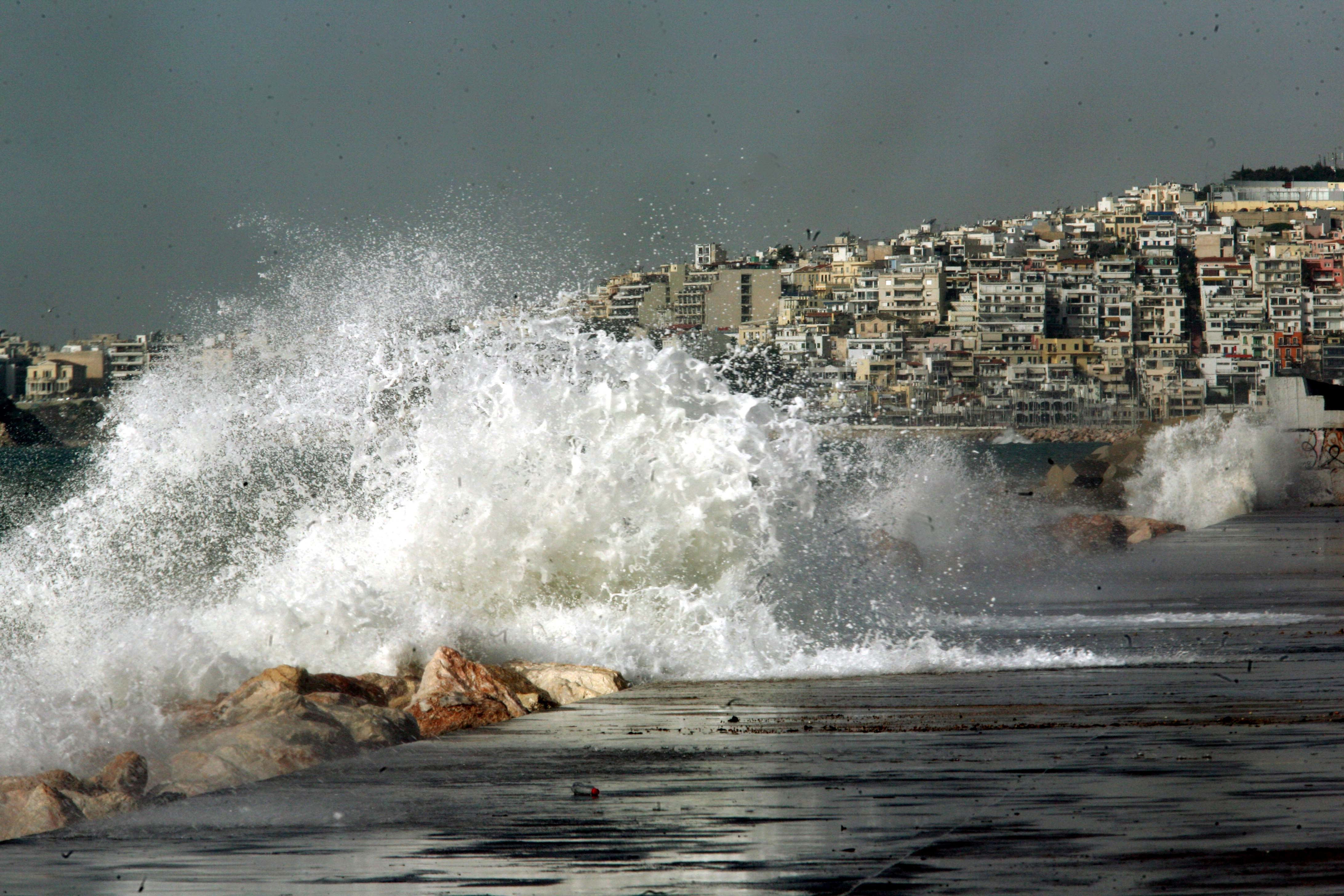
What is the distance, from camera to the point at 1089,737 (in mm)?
6969

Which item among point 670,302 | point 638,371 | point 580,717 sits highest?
point 670,302

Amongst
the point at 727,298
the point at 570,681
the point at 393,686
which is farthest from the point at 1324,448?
the point at 727,298

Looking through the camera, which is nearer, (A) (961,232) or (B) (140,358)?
(B) (140,358)

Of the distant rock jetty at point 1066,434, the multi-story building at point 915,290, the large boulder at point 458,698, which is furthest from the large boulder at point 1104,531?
the multi-story building at point 915,290

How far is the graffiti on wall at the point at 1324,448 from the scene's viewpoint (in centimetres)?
3847

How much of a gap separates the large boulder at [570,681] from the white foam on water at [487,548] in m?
0.99

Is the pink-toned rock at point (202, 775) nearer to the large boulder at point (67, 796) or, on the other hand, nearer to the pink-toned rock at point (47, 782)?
the large boulder at point (67, 796)

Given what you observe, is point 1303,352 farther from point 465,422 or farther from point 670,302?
point 465,422

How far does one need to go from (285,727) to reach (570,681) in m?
2.83

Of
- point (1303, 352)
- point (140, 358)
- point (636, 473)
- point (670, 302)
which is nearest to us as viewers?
point (636, 473)

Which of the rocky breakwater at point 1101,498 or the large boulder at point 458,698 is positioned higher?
the large boulder at point 458,698

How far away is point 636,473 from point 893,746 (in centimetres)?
→ 734

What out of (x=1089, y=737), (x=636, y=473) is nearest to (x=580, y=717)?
(x=1089, y=737)

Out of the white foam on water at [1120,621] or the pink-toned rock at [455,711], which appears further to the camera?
the white foam on water at [1120,621]
